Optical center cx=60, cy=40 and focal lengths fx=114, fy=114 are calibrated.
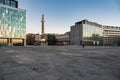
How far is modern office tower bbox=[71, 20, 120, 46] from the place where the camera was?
99881 mm

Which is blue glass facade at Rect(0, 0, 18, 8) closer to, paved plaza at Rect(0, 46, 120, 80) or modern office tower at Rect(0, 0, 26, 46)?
modern office tower at Rect(0, 0, 26, 46)

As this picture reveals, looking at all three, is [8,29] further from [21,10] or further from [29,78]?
[29,78]

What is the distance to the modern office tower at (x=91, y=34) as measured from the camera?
99881 mm

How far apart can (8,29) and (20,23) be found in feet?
26.4

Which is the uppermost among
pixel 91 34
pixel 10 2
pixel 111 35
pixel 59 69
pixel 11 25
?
pixel 10 2

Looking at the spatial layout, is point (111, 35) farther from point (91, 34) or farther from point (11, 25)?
point (11, 25)

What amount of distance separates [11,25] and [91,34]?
68.0 metres

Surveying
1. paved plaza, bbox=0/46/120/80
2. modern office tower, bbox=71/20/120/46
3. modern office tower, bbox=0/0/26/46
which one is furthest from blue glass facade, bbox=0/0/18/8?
paved plaza, bbox=0/46/120/80

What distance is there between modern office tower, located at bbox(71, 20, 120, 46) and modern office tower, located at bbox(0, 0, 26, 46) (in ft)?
166

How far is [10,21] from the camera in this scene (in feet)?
215

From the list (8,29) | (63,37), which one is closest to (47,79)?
(8,29)

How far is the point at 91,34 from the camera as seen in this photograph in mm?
103625

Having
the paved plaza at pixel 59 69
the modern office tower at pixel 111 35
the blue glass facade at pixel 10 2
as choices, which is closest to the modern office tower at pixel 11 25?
the blue glass facade at pixel 10 2

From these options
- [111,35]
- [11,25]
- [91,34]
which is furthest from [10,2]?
[111,35]
